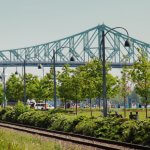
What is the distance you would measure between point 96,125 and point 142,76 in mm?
22487

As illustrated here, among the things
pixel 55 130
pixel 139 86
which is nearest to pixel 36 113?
pixel 55 130

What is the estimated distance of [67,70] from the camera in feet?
235

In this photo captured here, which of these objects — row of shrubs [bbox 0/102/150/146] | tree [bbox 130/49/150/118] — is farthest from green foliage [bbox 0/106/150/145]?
tree [bbox 130/49/150/118]

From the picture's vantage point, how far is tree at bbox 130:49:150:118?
47.6 meters

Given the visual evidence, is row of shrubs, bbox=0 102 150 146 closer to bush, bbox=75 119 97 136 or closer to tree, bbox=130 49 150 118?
bush, bbox=75 119 97 136

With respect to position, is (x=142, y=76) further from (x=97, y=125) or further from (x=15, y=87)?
(x=15, y=87)

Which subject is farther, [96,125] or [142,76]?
[142,76]

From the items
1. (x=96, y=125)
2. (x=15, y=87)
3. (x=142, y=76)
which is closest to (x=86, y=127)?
(x=96, y=125)

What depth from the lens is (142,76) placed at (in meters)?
48.1

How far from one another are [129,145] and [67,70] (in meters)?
51.2

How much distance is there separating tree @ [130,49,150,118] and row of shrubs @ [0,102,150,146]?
13837 mm

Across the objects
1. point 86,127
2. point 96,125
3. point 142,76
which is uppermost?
point 142,76

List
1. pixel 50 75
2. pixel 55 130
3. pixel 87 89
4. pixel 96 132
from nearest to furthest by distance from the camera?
pixel 96 132 < pixel 55 130 < pixel 87 89 < pixel 50 75

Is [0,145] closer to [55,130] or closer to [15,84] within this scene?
[55,130]
